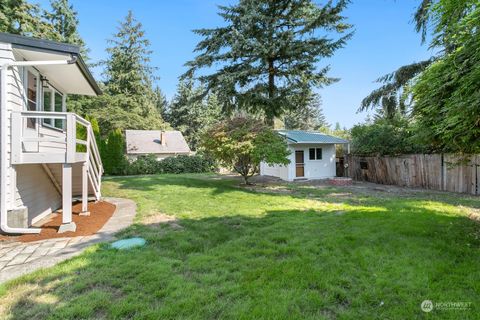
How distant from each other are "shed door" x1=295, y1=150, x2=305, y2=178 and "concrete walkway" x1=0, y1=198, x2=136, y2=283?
1248cm

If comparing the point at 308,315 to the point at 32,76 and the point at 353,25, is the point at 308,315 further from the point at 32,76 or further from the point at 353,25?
the point at 353,25

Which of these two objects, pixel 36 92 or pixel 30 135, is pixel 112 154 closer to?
pixel 36 92

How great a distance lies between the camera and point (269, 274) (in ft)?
11.0

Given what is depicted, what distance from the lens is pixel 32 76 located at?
6.46m

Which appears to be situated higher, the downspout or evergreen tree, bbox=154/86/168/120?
evergreen tree, bbox=154/86/168/120

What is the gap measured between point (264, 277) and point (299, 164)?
1408 centimetres

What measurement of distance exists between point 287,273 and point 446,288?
173 centimetres

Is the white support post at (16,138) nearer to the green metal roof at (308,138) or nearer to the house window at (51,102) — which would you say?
the house window at (51,102)

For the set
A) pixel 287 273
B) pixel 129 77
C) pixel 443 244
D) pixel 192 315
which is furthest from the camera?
pixel 129 77

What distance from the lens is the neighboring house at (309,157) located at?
16.5 m

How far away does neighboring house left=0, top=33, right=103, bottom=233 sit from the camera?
16.6ft

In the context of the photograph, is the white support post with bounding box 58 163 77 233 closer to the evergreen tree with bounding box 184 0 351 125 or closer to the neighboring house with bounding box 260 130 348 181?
the evergreen tree with bounding box 184 0 351 125

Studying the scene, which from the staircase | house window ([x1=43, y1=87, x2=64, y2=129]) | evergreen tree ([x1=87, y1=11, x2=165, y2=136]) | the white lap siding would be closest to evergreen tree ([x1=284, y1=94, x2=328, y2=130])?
evergreen tree ([x1=87, y1=11, x2=165, y2=136])

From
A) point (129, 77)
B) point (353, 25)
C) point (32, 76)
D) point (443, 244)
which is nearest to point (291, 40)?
point (353, 25)
